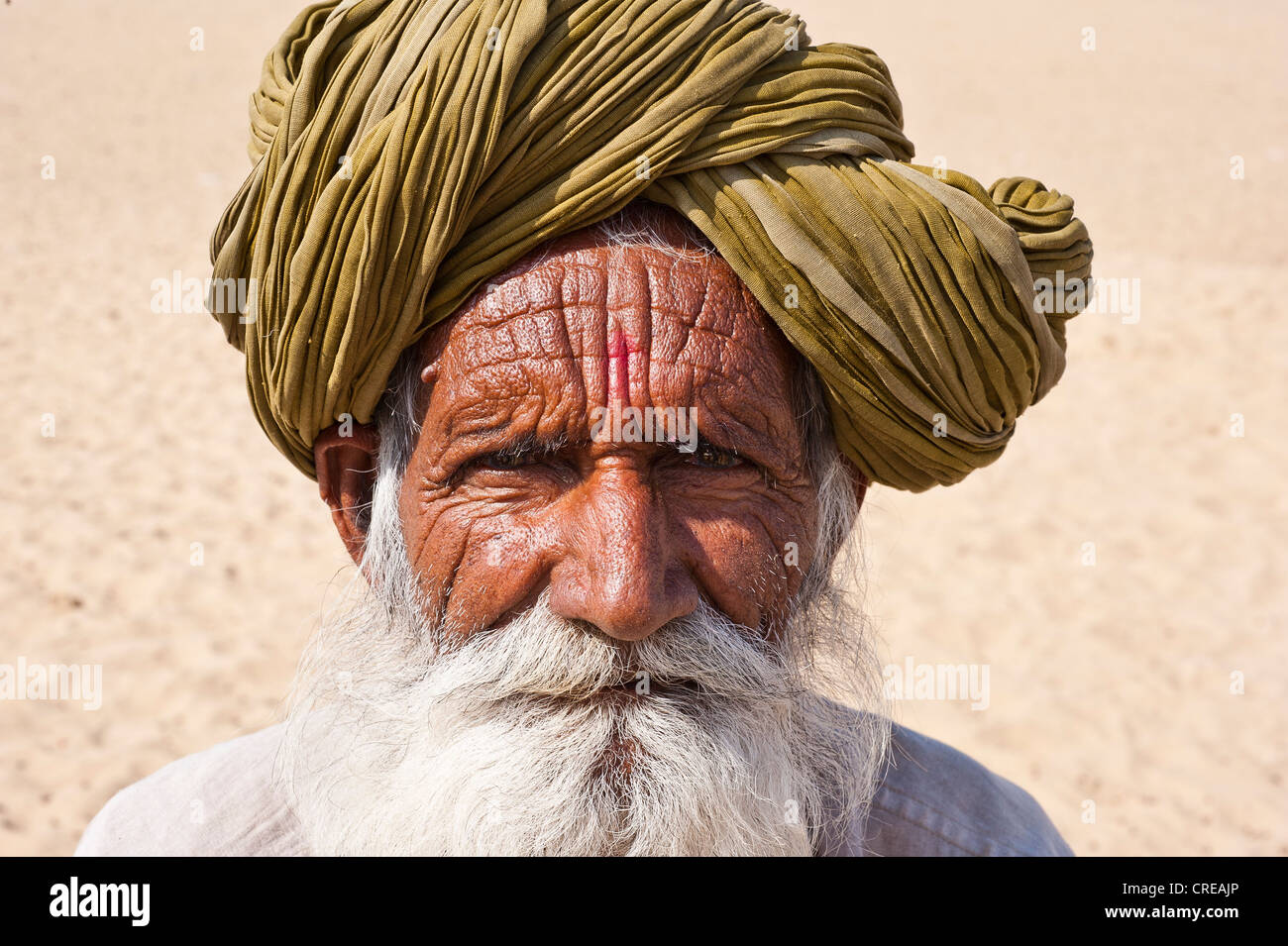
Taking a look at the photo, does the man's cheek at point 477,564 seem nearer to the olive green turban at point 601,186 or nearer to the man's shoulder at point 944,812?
the olive green turban at point 601,186

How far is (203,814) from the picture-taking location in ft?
7.33

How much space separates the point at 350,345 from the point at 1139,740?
572 cm

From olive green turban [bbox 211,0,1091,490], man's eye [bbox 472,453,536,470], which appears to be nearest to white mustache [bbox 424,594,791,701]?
man's eye [bbox 472,453,536,470]

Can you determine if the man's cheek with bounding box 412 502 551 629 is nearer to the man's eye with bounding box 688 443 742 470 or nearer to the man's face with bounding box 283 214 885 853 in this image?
the man's face with bounding box 283 214 885 853

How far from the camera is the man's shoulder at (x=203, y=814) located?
7.18 feet

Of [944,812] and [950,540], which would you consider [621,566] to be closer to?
[944,812]

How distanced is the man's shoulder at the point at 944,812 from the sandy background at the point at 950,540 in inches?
19.0

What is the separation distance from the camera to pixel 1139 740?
619cm

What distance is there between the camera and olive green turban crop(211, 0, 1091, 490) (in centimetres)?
170

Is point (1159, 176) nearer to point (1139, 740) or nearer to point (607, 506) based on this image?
point (1139, 740)

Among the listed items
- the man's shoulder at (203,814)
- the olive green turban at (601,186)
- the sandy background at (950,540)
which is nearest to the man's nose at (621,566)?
the olive green turban at (601,186)

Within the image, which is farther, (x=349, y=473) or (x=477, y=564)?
(x=349, y=473)

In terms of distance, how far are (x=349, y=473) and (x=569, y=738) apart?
0.65m

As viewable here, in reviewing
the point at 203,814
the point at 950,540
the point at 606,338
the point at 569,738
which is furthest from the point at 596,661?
the point at 950,540
